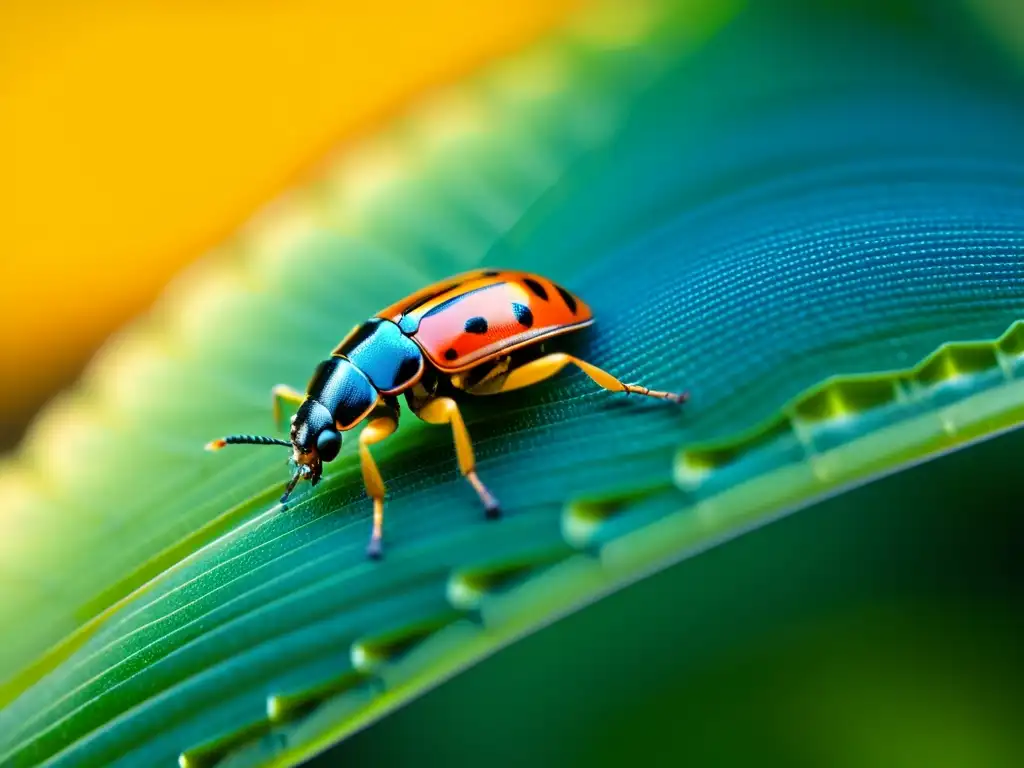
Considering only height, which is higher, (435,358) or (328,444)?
(435,358)

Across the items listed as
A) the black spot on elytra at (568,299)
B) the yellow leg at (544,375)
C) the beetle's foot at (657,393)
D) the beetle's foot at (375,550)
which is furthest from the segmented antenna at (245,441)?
the beetle's foot at (657,393)

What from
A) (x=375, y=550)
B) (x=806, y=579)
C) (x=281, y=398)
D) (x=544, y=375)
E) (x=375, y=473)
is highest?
(x=281, y=398)

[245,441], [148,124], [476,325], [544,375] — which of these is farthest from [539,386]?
[148,124]

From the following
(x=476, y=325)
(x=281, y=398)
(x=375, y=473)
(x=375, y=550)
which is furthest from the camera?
(x=281, y=398)

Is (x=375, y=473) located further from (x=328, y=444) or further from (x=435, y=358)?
(x=435, y=358)

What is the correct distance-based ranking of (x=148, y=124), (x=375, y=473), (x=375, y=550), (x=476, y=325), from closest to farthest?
(x=375, y=550) → (x=375, y=473) → (x=476, y=325) → (x=148, y=124)

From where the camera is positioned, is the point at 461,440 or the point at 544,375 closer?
the point at 461,440

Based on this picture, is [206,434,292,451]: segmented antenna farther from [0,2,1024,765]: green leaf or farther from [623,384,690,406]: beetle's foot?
[623,384,690,406]: beetle's foot
